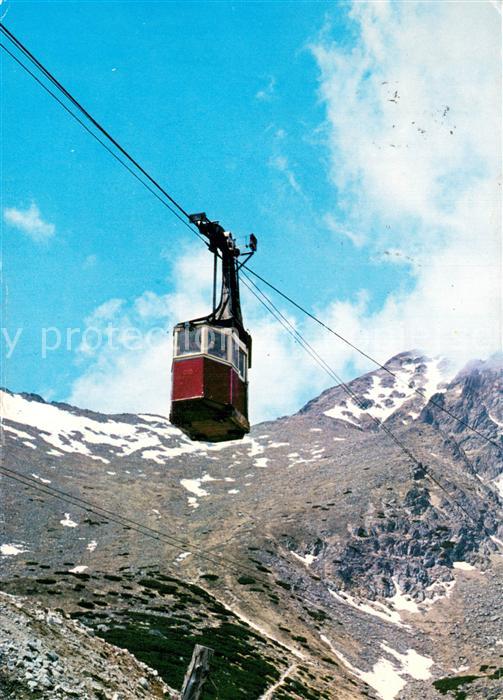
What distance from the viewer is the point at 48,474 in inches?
7559

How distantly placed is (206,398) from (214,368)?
1297 mm

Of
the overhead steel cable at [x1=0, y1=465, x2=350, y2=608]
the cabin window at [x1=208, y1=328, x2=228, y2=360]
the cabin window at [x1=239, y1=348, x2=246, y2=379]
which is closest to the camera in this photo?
the cabin window at [x1=208, y1=328, x2=228, y2=360]

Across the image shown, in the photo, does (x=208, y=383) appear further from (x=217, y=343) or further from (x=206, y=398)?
(x=217, y=343)

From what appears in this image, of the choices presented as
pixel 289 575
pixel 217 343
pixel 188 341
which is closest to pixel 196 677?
pixel 217 343

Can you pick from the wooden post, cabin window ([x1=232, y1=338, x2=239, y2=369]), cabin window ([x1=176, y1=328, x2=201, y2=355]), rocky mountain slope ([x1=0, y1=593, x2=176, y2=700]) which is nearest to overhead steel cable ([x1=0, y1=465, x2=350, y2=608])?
rocky mountain slope ([x1=0, y1=593, x2=176, y2=700])

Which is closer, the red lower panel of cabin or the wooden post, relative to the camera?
the wooden post

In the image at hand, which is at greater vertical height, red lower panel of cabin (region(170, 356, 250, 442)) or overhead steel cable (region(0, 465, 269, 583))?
overhead steel cable (region(0, 465, 269, 583))

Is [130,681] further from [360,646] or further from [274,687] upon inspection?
[360,646]

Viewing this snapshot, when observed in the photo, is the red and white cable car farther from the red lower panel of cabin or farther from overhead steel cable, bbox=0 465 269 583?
overhead steel cable, bbox=0 465 269 583

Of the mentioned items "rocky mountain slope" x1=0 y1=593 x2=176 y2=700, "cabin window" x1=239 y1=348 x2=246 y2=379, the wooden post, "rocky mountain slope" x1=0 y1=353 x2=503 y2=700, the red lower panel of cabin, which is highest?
"rocky mountain slope" x1=0 y1=353 x2=503 y2=700

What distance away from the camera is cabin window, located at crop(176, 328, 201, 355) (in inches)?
1129

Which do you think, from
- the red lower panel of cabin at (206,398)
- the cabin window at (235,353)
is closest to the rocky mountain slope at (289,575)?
the red lower panel of cabin at (206,398)

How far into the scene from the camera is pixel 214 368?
92.1 ft

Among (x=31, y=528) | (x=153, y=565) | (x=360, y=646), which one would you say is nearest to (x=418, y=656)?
(x=360, y=646)
